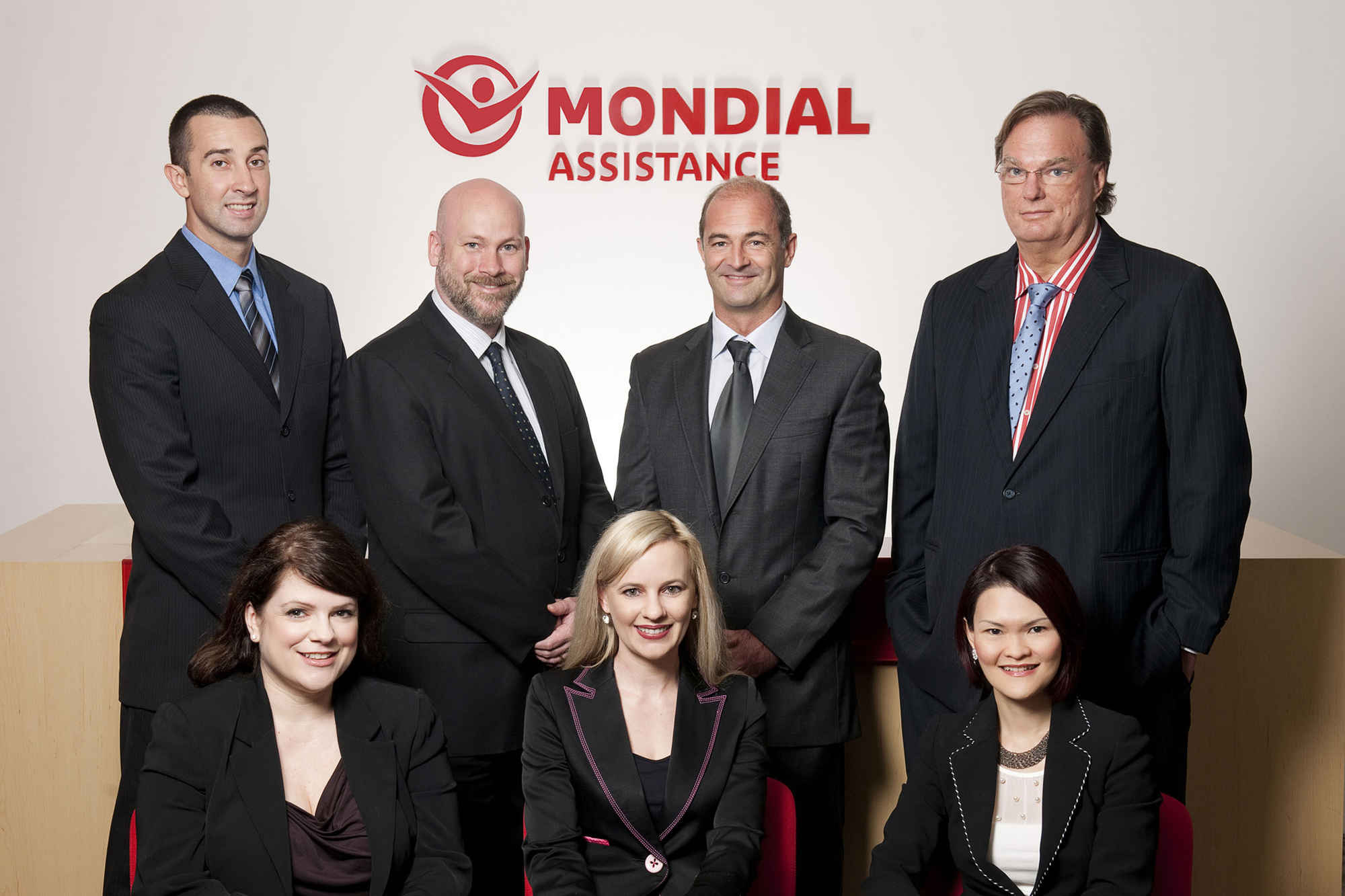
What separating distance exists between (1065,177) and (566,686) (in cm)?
139

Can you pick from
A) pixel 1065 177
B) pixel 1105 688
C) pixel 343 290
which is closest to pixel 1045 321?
pixel 1065 177

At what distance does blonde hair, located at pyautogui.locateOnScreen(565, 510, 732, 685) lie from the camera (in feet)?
8.44

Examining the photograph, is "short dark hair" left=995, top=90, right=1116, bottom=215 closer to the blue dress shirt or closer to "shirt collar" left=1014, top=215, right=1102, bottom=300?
"shirt collar" left=1014, top=215, right=1102, bottom=300

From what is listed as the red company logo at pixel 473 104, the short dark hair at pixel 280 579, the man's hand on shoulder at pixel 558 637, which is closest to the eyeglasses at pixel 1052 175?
the man's hand on shoulder at pixel 558 637

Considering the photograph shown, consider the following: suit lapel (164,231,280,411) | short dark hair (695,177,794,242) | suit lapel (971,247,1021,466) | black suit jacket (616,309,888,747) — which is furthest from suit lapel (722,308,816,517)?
suit lapel (164,231,280,411)

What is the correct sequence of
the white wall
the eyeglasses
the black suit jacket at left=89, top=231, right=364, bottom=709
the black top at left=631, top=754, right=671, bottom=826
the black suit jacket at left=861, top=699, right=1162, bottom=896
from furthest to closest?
1. the white wall
2. the black suit jacket at left=89, top=231, right=364, bottom=709
3. the eyeglasses
4. the black top at left=631, top=754, right=671, bottom=826
5. the black suit jacket at left=861, top=699, right=1162, bottom=896

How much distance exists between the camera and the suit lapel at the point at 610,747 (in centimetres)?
246

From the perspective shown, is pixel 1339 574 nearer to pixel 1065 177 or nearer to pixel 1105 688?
pixel 1105 688

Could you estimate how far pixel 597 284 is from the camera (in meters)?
5.09

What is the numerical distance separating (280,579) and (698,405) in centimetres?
100

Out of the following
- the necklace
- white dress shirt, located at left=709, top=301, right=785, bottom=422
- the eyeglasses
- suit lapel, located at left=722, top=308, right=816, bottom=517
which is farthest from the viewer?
white dress shirt, located at left=709, top=301, right=785, bottom=422

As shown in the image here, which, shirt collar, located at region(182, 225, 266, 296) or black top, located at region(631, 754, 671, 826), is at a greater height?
shirt collar, located at region(182, 225, 266, 296)

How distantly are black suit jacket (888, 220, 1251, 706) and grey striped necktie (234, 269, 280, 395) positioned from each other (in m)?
1.49

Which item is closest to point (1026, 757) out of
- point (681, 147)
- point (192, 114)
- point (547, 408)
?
point (547, 408)
